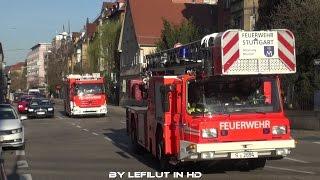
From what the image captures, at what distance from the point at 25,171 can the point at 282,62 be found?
20.3ft

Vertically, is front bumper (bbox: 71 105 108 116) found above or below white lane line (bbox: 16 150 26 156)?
below

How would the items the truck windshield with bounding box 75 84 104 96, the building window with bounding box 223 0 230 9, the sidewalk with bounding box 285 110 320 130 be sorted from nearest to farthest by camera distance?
the sidewalk with bounding box 285 110 320 130 → the truck windshield with bounding box 75 84 104 96 → the building window with bounding box 223 0 230 9

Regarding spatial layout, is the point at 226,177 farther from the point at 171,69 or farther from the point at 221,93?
the point at 171,69

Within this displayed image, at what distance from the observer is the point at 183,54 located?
48.0 ft

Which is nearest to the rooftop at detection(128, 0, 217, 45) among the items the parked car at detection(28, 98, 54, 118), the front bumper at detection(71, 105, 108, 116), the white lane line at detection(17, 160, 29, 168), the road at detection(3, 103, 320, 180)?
the parked car at detection(28, 98, 54, 118)

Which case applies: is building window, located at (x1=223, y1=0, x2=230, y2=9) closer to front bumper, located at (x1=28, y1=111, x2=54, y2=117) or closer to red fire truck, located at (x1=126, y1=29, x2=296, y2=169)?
front bumper, located at (x1=28, y1=111, x2=54, y2=117)

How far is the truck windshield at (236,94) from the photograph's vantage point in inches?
506

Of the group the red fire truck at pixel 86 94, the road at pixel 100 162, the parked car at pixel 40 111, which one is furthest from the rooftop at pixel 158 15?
the road at pixel 100 162

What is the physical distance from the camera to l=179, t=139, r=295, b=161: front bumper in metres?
12.4

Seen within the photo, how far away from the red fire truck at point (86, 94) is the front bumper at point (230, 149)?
1226 inches

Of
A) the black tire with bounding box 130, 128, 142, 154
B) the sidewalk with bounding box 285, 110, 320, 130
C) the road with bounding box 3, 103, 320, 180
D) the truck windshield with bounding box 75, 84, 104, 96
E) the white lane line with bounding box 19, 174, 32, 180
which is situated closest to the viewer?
the white lane line with bounding box 19, 174, 32, 180

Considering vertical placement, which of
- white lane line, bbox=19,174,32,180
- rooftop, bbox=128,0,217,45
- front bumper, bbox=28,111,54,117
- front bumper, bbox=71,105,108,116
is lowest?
front bumper, bbox=28,111,54,117

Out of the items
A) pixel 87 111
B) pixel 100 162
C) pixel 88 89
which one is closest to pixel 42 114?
pixel 87 111

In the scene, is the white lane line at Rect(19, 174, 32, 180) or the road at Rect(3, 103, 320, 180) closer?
the white lane line at Rect(19, 174, 32, 180)
